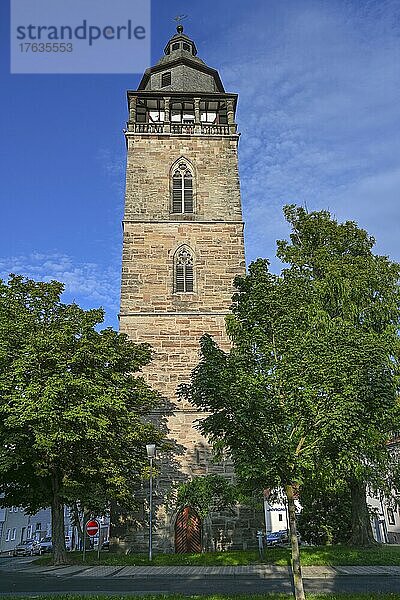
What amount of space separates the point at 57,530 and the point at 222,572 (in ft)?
21.8

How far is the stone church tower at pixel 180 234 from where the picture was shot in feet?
76.0

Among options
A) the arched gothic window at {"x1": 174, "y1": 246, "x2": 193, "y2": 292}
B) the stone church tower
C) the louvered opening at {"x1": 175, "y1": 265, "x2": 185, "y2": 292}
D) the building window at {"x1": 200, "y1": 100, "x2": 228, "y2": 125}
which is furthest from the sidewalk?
the building window at {"x1": 200, "y1": 100, "x2": 228, "y2": 125}

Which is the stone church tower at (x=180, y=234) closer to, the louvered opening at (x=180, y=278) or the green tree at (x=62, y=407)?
the louvered opening at (x=180, y=278)

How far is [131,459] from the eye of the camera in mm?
18953

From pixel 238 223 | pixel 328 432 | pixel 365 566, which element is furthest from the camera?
pixel 238 223

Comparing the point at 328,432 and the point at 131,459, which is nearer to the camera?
the point at 328,432

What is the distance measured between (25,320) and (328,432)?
12.7 metres

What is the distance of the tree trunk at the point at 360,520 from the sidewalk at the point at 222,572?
397 cm

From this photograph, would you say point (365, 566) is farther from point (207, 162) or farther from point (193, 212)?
point (207, 162)

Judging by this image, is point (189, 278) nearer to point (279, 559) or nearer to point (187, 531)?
point (187, 531)

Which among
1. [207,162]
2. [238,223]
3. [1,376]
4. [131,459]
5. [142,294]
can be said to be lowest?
[131,459]

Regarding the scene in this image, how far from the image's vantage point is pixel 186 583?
12.5 metres

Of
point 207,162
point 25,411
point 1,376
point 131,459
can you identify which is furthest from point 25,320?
point 207,162

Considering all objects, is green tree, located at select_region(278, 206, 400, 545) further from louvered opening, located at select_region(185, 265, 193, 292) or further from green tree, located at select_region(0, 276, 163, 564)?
green tree, located at select_region(0, 276, 163, 564)
